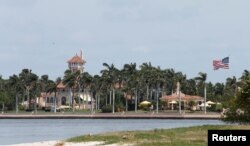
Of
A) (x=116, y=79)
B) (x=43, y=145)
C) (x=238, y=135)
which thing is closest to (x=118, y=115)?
(x=116, y=79)

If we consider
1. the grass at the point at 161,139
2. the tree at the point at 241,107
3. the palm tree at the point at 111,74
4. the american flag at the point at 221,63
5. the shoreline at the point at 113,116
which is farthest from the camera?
the palm tree at the point at 111,74

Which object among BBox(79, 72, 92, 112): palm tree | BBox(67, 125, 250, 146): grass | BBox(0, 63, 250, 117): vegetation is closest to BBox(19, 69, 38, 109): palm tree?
BBox(0, 63, 250, 117): vegetation

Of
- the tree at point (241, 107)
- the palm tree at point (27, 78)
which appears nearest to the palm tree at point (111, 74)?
the palm tree at point (27, 78)

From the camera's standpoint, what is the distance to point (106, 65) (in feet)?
582

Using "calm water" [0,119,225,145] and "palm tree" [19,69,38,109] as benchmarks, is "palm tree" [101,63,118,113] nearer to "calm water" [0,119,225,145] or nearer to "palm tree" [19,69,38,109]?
"palm tree" [19,69,38,109]

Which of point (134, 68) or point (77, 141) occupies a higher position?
point (134, 68)

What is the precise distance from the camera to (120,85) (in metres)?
185

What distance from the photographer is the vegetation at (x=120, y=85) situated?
6934 inches

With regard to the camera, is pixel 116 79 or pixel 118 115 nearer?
pixel 118 115

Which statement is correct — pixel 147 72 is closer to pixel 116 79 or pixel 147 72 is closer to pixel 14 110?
pixel 116 79

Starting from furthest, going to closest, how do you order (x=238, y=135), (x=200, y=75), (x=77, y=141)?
(x=200, y=75) → (x=77, y=141) → (x=238, y=135)

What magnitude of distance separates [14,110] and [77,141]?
15150 cm

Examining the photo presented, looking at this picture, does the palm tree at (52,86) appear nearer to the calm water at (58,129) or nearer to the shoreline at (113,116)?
the shoreline at (113,116)

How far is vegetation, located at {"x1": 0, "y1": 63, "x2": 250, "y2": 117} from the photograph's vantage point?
176125 millimetres
